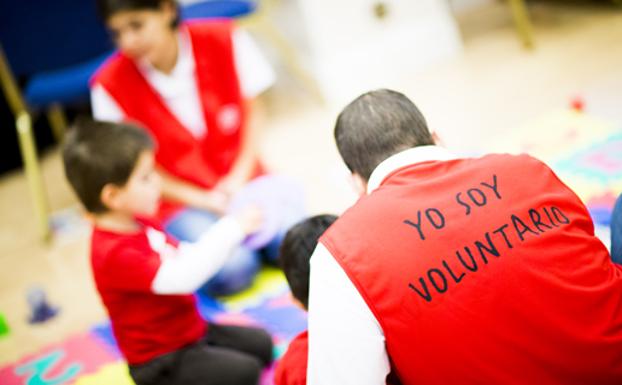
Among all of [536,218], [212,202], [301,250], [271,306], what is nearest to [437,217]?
[536,218]

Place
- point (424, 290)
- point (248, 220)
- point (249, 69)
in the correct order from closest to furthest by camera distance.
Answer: point (424, 290) → point (248, 220) → point (249, 69)

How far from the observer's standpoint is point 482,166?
0.78 m

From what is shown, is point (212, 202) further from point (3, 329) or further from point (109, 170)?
point (3, 329)

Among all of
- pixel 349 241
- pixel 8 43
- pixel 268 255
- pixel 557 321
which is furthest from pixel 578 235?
pixel 8 43

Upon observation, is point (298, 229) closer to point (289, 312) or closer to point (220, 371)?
point (220, 371)

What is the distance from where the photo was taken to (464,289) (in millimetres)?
744

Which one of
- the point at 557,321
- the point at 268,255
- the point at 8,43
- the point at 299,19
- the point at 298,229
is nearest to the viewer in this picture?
the point at 557,321

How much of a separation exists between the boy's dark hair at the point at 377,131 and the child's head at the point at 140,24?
0.84 metres

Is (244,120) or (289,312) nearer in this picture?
(289,312)

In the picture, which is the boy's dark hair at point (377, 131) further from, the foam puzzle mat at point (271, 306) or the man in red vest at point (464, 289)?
the foam puzzle mat at point (271, 306)

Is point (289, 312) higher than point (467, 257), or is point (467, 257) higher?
point (467, 257)

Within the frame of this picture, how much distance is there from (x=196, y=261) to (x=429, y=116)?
1.37 m

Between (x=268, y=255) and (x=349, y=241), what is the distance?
0.95m

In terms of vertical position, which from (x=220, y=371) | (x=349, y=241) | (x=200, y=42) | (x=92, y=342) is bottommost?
(x=92, y=342)
